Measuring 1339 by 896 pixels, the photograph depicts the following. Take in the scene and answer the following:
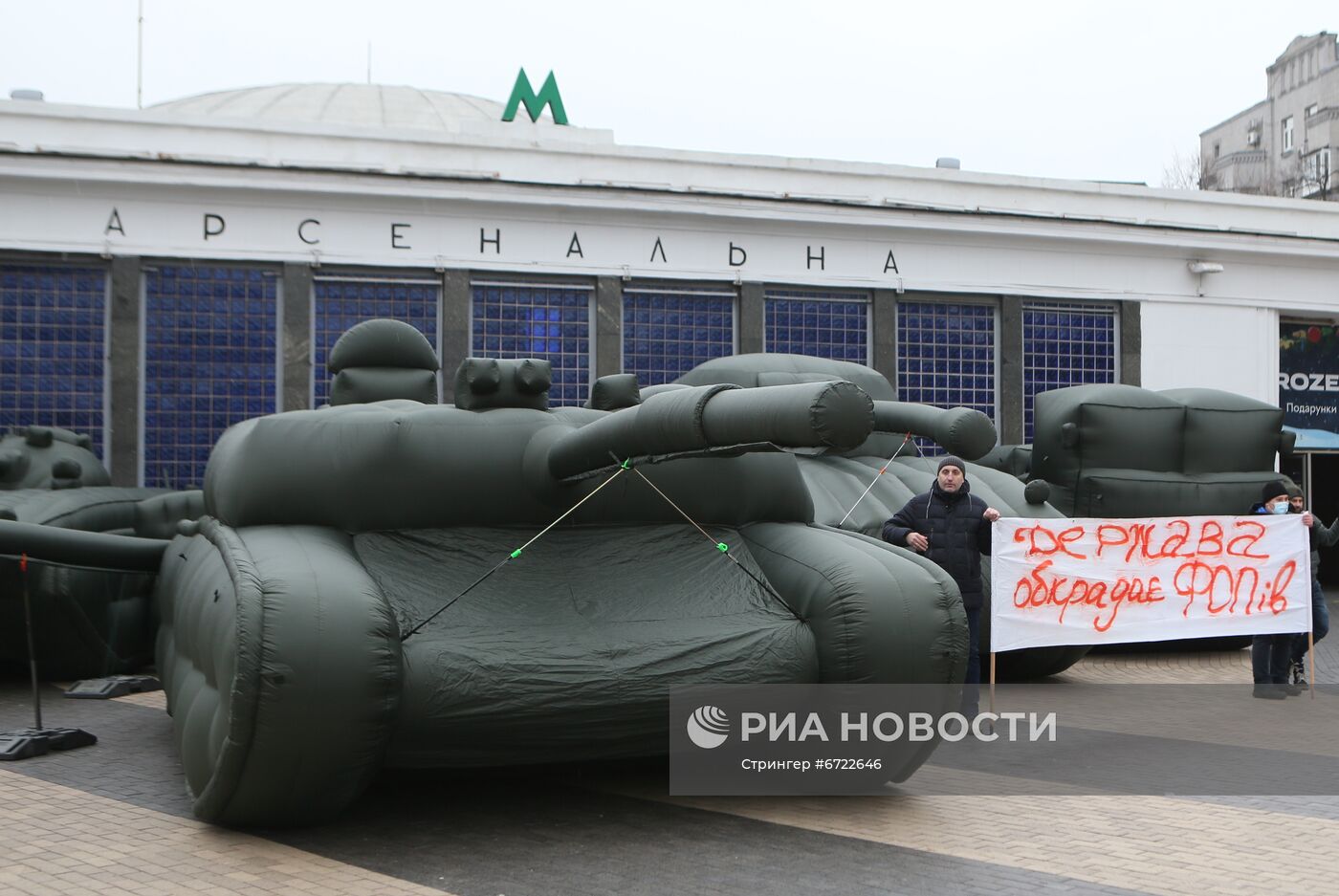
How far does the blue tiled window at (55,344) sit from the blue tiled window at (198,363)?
601mm

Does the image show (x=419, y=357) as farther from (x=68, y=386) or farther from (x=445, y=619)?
(x=68, y=386)

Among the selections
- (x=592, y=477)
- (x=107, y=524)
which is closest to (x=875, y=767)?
(x=592, y=477)

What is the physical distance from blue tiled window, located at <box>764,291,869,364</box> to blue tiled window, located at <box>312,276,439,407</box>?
4794mm

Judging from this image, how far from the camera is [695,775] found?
6.66 meters

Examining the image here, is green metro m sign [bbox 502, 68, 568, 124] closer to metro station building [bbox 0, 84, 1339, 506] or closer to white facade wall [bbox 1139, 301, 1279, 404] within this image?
metro station building [bbox 0, 84, 1339, 506]

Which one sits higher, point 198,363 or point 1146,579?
point 198,363

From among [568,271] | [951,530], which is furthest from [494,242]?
[951,530]

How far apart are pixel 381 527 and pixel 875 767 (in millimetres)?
2666

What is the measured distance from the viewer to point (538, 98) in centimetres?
2255

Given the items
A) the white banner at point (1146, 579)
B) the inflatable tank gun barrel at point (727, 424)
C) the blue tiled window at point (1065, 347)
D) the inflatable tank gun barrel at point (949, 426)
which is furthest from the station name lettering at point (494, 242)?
the inflatable tank gun barrel at point (727, 424)

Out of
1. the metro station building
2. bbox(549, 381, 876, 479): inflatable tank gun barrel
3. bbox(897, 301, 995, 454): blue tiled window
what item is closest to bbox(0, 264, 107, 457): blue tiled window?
the metro station building

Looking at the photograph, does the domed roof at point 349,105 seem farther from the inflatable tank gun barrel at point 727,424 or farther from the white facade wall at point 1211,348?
the inflatable tank gun barrel at point 727,424

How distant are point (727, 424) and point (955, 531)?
3.72 m

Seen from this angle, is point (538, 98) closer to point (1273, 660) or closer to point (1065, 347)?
point (1065, 347)
